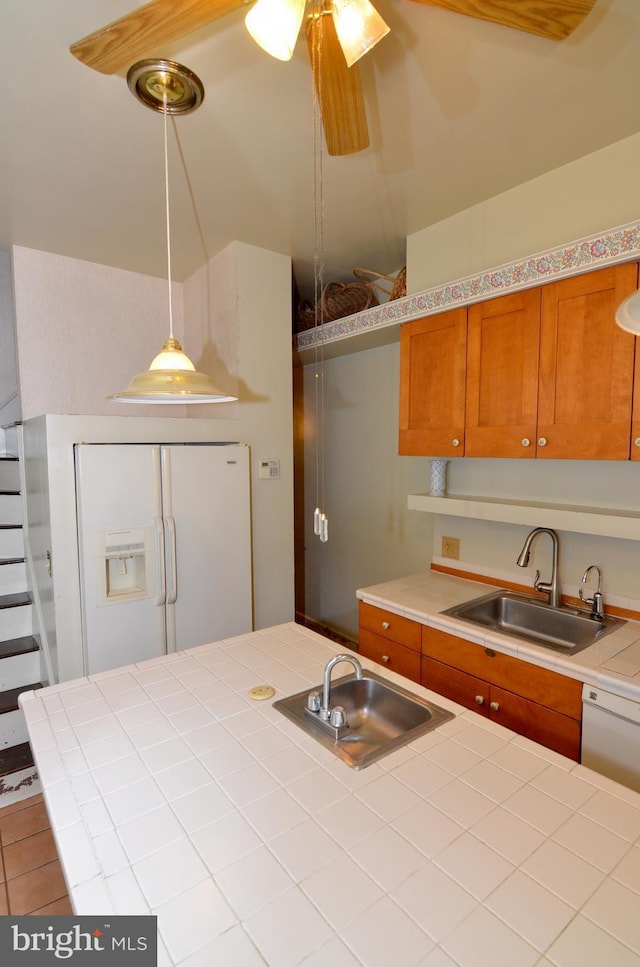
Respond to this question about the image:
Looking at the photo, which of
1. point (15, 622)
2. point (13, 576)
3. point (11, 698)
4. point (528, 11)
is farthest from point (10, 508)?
point (528, 11)

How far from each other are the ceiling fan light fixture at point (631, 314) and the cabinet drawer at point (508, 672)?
110 centimetres

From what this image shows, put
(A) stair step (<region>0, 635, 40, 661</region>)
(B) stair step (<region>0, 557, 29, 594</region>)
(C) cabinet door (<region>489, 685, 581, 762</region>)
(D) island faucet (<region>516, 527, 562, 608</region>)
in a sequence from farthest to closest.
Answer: (B) stair step (<region>0, 557, 29, 594</region>)
(A) stair step (<region>0, 635, 40, 661</region>)
(D) island faucet (<region>516, 527, 562, 608</region>)
(C) cabinet door (<region>489, 685, 581, 762</region>)

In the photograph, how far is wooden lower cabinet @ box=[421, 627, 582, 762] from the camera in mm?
1587

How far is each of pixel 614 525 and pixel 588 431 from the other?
0.34m

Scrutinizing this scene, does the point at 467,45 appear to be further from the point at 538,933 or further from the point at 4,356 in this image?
the point at 4,356

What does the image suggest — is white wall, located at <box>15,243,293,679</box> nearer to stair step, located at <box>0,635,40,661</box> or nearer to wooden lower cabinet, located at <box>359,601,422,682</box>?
stair step, located at <box>0,635,40,661</box>

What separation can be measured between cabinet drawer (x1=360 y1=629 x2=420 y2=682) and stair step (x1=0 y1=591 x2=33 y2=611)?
6.03 feet

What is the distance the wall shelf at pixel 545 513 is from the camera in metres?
1.72

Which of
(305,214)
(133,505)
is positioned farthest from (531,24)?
(133,505)

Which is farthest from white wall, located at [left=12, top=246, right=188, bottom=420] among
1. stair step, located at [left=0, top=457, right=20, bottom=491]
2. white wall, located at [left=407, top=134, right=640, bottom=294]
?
white wall, located at [left=407, top=134, right=640, bottom=294]

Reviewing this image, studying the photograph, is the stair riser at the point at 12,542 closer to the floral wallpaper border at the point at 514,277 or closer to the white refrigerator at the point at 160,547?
the white refrigerator at the point at 160,547

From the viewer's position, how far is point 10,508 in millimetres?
2980

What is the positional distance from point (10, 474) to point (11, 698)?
134 centimetres

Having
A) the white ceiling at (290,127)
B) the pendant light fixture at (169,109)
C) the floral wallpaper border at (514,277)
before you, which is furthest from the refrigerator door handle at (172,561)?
the white ceiling at (290,127)
